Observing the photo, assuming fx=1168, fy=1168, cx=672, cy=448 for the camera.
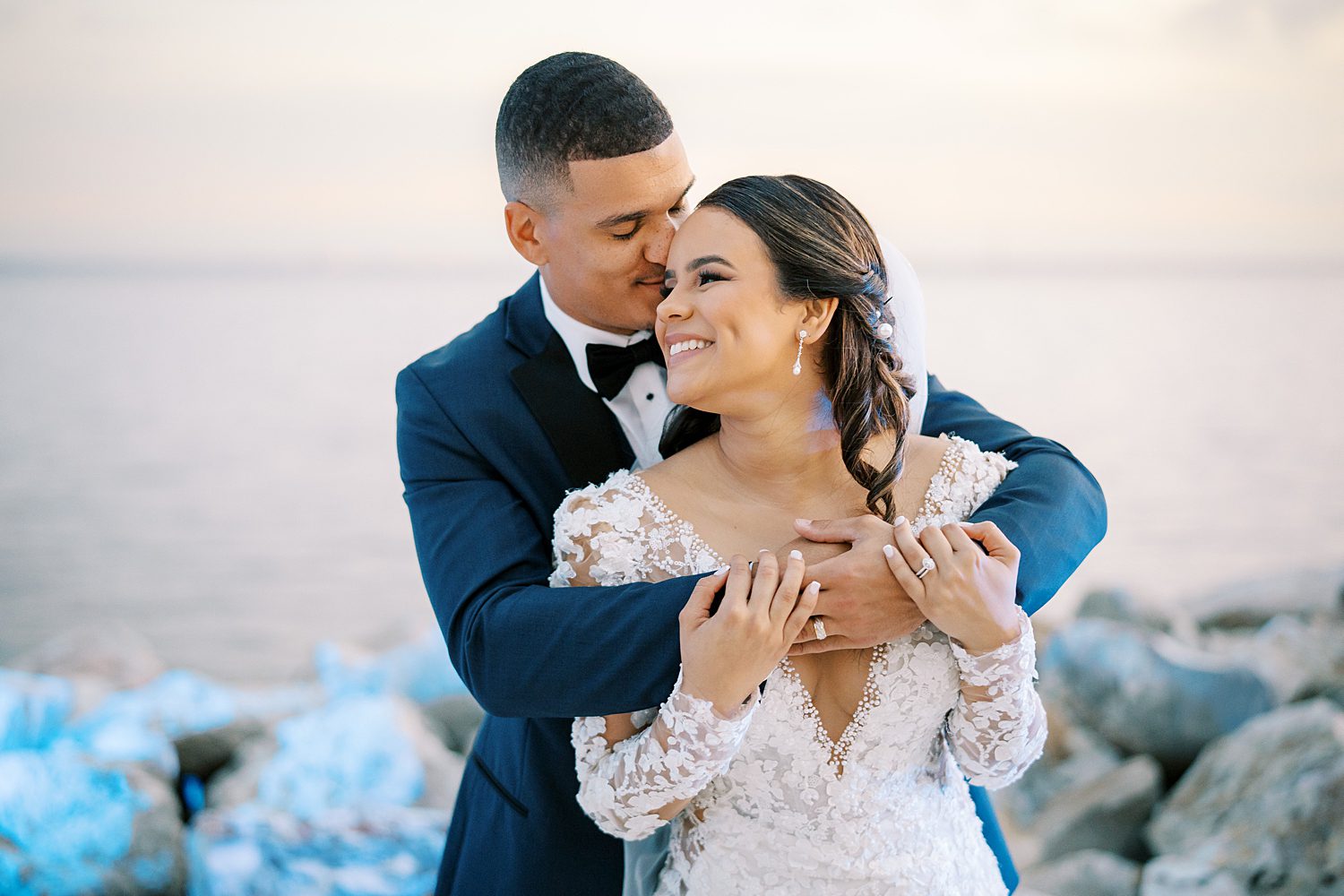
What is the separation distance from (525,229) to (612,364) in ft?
1.15

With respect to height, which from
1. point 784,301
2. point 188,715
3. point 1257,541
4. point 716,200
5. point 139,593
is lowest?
point 1257,541

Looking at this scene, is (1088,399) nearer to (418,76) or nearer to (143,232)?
(418,76)

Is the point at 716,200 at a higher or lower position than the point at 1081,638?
higher

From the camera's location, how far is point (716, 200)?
→ 1869 millimetres

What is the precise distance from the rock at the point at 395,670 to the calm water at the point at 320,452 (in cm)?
57

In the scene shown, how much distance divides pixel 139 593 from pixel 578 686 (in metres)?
6.93

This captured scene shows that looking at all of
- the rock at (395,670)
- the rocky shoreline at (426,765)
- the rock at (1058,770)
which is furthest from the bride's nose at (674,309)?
the rock at (395,670)

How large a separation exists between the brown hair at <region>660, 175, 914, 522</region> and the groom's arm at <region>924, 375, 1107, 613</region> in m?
0.20

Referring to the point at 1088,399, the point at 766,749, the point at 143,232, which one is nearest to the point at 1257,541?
the point at 1088,399

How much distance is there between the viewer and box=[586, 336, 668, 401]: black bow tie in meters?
2.16

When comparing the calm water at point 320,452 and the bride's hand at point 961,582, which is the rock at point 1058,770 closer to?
the calm water at point 320,452

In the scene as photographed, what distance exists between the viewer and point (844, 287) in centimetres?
184

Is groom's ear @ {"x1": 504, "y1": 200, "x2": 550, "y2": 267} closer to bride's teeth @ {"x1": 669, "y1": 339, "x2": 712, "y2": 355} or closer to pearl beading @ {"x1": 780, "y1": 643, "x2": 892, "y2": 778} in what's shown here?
bride's teeth @ {"x1": 669, "y1": 339, "x2": 712, "y2": 355}

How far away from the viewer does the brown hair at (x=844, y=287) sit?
182 centimetres
